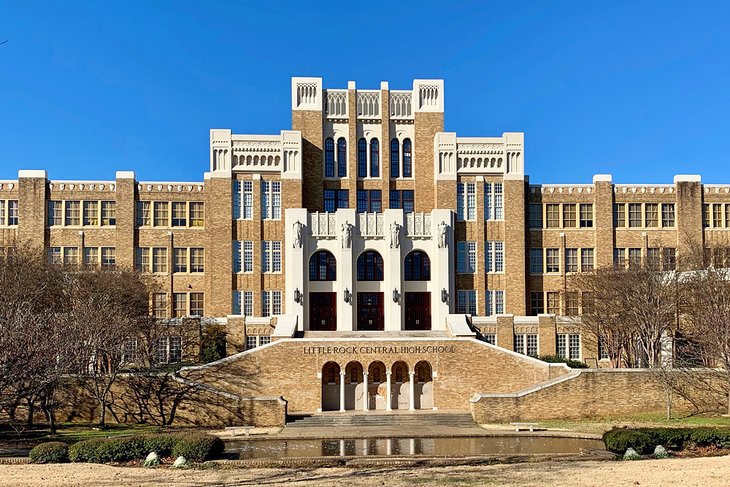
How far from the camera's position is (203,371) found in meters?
42.9

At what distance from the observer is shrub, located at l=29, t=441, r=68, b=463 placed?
84.1 feet

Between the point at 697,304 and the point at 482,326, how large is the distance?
14459 millimetres

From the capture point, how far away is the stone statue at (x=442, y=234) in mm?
55312

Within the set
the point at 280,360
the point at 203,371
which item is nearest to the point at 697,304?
the point at 280,360

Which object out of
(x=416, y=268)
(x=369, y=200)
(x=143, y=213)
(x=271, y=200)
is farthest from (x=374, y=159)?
(x=143, y=213)

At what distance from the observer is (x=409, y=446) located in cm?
3209

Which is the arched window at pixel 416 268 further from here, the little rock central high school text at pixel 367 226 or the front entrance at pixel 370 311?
the front entrance at pixel 370 311

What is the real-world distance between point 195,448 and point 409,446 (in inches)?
379

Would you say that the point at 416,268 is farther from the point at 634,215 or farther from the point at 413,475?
the point at 413,475

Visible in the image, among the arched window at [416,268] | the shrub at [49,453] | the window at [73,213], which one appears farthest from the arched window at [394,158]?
the shrub at [49,453]

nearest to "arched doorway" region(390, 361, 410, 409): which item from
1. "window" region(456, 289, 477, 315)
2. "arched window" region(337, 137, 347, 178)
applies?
"window" region(456, 289, 477, 315)

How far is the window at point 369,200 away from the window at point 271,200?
6.44 metres

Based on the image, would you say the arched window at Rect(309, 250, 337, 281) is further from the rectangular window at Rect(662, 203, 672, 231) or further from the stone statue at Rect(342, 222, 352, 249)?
the rectangular window at Rect(662, 203, 672, 231)

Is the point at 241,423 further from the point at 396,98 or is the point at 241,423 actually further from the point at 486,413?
the point at 396,98
